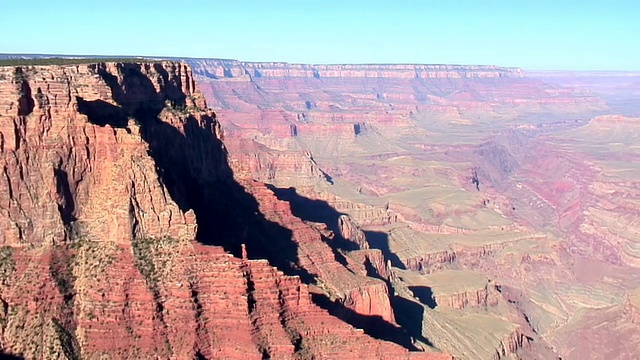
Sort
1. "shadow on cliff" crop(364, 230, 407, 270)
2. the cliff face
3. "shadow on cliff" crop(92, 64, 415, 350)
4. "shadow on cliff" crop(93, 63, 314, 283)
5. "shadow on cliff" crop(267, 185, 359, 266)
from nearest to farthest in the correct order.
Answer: the cliff face
"shadow on cliff" crop(92, 64, 415, 350)
"shadow on cliff" crop(93, 63, 314, 283)
"shadow on cliff" crop(267, 185, 359, 266)
"shadow on cliff" crop(364, 230, 407, 270)

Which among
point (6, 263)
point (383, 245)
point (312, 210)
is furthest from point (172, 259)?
point (383, 245)

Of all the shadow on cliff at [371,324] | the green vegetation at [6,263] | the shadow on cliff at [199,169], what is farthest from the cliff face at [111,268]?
the shadow on cliff at [371,324]

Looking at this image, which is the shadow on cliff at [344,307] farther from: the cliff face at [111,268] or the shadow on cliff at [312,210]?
the cliff face at [111,268]

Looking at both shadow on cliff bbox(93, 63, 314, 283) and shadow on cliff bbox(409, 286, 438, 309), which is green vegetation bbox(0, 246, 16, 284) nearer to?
shadow on cliff bbox(93, 63, 314, 283)

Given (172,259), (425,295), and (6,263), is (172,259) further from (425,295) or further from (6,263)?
(425,295)

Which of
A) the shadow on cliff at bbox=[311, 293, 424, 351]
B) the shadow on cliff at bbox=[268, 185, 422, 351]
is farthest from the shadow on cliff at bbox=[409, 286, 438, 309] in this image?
the shadow on cliff at bbox=[311, 293, 424, 351]

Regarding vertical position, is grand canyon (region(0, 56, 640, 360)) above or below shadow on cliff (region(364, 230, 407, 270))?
above
